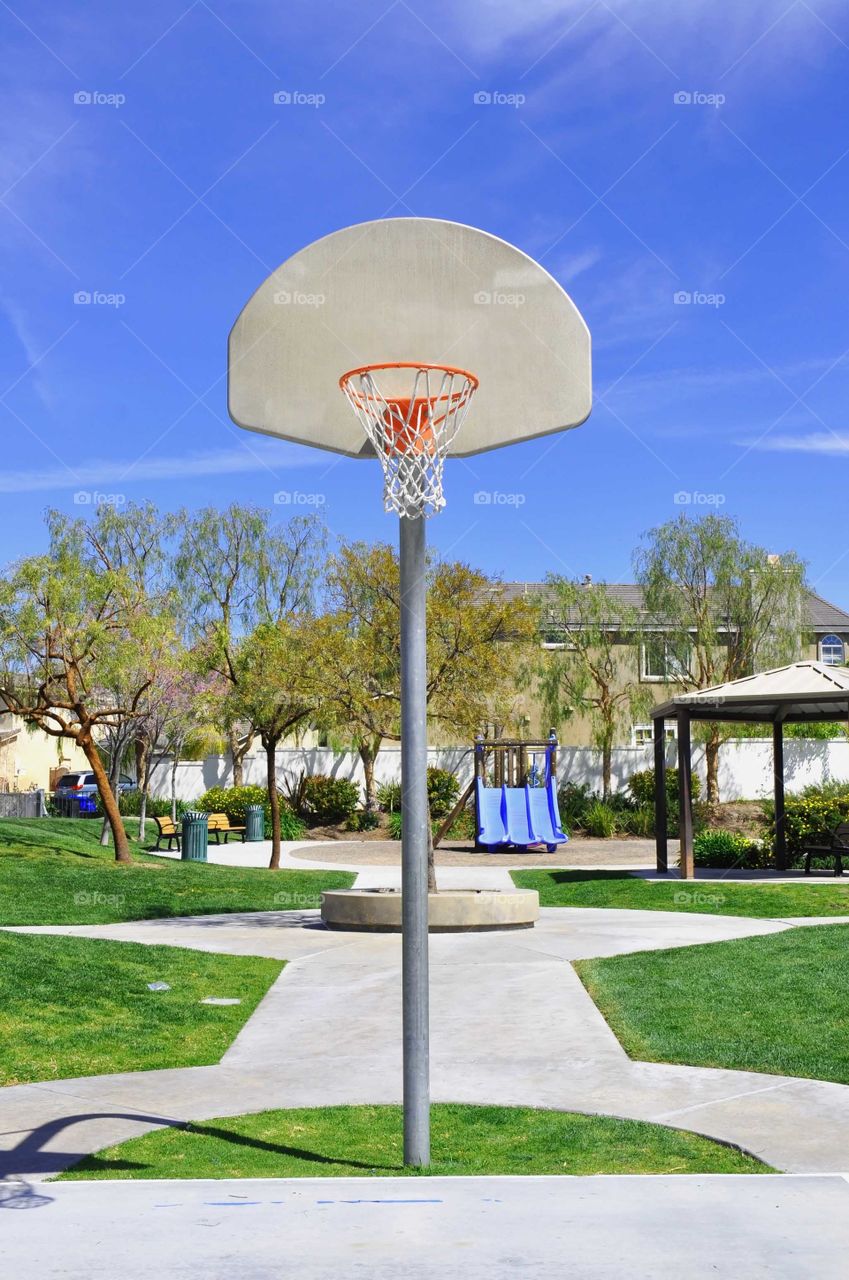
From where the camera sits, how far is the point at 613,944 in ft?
43.3

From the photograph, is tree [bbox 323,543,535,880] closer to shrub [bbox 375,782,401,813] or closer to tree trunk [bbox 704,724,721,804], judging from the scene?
shrub [bbox 375,782,401,813]

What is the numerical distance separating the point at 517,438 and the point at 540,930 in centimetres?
837

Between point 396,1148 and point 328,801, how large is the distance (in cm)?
2885

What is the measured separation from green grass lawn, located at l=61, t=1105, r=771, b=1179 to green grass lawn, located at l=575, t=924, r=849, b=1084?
1.72 meters

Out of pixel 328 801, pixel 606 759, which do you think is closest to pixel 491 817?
pixel 328 801

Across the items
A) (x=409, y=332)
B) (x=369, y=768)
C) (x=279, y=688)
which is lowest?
(x=369, y=768)

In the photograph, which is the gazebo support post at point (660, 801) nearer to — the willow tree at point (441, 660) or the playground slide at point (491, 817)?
the willow tree at point (441, 660)

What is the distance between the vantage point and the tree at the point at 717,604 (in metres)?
36.6

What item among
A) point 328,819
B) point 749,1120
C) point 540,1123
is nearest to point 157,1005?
point 540,1123

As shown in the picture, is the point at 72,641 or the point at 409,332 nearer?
the point at 409,332

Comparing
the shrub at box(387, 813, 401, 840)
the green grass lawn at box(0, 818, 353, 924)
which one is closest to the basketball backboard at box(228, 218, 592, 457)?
the green grass lawn at box(0, 818, 353, 924)

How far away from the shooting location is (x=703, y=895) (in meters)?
17.8

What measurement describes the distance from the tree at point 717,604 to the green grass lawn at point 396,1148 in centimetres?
3039

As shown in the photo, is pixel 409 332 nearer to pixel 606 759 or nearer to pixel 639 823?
pixel 639 823
